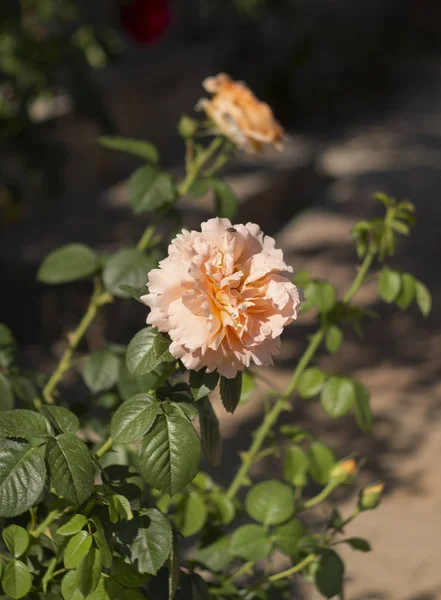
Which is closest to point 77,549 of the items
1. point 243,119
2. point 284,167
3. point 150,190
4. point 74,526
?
point 74,526

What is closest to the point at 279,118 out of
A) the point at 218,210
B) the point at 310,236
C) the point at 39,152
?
the point at 310,236

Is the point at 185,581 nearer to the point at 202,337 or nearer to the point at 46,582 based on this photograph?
the point at 46,582

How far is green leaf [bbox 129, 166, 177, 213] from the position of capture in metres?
1.35

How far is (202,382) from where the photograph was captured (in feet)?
2.88

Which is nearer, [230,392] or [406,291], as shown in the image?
[230,392]

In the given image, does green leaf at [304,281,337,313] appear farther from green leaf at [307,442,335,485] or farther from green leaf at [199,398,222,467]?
green leaf at [199,398,222,467]

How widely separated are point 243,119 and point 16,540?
29.3 inches

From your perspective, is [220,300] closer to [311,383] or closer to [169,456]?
[169,456]

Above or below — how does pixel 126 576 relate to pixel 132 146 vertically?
below

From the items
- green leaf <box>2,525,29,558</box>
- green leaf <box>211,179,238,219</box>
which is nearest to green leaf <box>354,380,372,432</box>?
green leaf <box>211,179,238,219</box>

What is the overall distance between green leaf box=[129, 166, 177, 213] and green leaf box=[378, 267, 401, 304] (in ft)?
1.17

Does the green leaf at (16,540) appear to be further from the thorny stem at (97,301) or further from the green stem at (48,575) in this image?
the thorny stem at (97,301)

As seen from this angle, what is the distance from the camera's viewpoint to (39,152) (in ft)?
8.14

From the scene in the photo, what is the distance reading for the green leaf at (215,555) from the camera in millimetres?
1292
